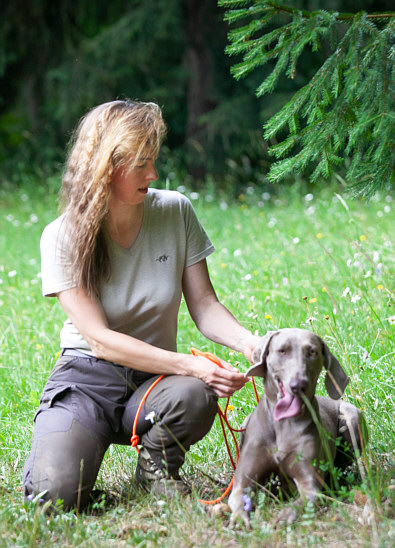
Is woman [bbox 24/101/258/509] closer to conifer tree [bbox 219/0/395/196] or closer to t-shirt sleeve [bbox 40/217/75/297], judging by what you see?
t-shirt sleeve [bbox 40/217/75/297]

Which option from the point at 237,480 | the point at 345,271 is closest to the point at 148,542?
the point at 237,480

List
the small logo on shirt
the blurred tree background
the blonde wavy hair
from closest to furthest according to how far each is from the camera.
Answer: the blonde wavy hair, the small logo on shirt, the blurred tree background

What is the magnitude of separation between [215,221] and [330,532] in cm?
599

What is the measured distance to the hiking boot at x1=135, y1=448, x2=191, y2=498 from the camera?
2.64 m

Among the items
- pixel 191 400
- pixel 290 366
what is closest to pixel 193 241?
pixel 191 400

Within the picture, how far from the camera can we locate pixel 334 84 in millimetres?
2637

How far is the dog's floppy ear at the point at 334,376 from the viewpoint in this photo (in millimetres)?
2369

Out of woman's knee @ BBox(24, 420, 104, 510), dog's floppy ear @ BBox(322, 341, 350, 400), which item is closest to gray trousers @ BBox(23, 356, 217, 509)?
woman's knee @ BBox(24, 420, 104, 510)

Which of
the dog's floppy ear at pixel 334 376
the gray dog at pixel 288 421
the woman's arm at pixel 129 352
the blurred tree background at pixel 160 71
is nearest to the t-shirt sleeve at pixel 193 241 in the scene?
the woman's arm at pixel 129 352

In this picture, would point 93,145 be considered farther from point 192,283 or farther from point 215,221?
point 215,221

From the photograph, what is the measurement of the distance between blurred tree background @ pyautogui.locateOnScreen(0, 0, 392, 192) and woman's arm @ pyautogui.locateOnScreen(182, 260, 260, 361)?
7.05 meters

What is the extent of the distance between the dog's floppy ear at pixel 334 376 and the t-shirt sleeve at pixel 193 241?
2.91ft

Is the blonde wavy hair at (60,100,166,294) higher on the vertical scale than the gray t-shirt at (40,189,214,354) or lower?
higher

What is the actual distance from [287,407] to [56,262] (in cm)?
115
